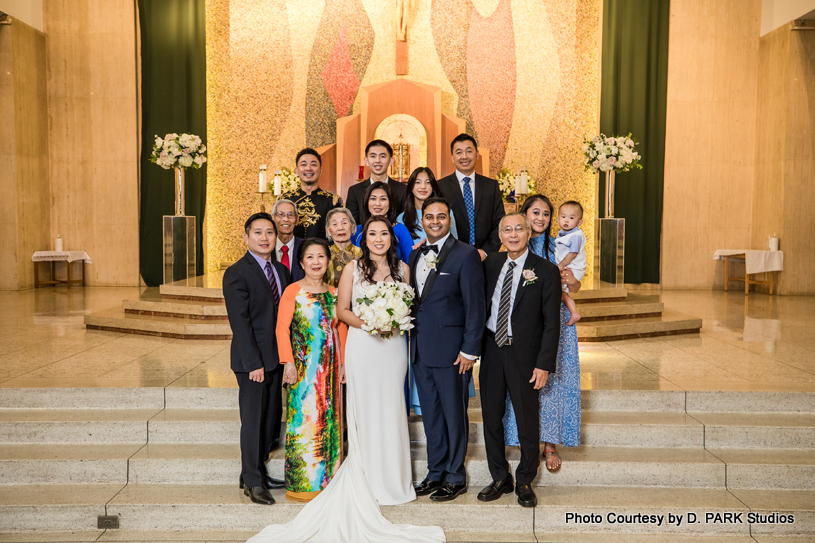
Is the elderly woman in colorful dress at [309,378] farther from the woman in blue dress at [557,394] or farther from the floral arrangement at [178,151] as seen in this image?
the floral arrangement at [178,151]

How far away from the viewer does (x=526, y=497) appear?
3568mm

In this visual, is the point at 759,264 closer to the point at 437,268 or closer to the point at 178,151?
the point at 437,268

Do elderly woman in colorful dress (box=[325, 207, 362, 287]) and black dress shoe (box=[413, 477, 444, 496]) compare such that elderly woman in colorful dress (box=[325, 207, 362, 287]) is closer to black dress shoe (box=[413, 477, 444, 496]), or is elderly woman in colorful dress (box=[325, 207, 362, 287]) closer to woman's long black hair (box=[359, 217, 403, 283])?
woman's long black hair (box=[359, 217, 403, 283])

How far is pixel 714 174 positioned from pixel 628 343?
6173 millimetres

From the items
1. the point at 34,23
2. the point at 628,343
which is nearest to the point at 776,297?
the point at 628,343

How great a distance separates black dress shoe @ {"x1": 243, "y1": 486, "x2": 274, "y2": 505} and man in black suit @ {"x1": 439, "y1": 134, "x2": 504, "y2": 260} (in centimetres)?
214

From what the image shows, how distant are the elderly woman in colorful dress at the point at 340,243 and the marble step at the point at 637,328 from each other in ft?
11.4

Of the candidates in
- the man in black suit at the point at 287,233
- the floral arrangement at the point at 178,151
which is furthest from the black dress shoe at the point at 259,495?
the floral arrangement at the point at 178,151

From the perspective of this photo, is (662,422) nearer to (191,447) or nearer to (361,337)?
(361,337)

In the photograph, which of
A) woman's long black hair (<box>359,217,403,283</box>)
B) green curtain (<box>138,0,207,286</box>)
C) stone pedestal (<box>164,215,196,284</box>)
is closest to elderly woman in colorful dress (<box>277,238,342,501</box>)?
woman's long black hair (<box>359,217,403,283</box>)

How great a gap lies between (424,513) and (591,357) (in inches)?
112

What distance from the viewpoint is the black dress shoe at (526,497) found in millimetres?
3557

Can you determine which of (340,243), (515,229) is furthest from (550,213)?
(340,243)

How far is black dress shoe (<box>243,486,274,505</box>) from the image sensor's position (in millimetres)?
3572
